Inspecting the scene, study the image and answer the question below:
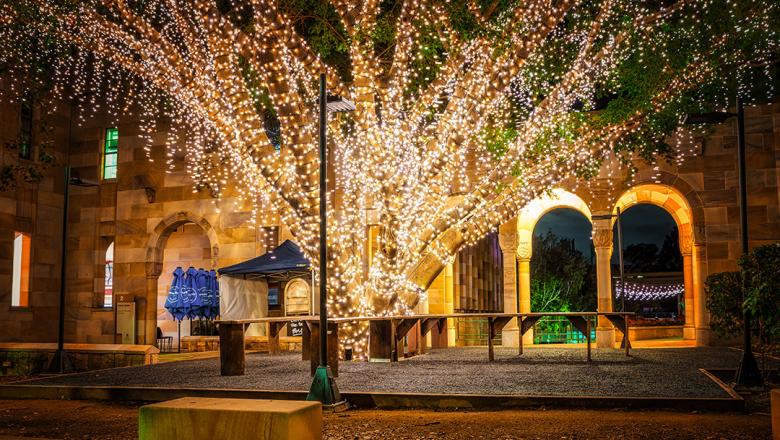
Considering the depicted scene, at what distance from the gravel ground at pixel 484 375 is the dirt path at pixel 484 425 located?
0.81 meters

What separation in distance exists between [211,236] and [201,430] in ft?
54.4

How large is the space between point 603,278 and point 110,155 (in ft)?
52.1

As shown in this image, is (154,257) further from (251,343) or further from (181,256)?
(251,343)

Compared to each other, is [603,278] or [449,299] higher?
[603,278]

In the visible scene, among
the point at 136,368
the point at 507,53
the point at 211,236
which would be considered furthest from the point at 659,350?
the point at 211,236

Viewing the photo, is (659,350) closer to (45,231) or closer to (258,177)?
(258,177)

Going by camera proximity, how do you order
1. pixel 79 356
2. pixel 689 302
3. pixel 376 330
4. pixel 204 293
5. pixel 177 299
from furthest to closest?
pixel 204 293, pixel 177 299, pixel 689 302, pixel 79 356, pixel 376 330

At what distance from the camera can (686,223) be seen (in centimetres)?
2053

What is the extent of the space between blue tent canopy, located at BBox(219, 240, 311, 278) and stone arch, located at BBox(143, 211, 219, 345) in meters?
4.04

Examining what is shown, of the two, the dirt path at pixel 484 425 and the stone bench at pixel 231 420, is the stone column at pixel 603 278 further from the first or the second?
the stone bench at pixel 231 420

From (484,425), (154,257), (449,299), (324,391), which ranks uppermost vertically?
(154,257)

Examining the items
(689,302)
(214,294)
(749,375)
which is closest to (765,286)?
(749,375)

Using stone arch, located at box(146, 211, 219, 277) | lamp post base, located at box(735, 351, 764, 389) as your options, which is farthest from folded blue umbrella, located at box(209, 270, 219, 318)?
lamp post base, located at box(735, 351, 764, 389)

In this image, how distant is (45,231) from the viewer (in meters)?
22.5
